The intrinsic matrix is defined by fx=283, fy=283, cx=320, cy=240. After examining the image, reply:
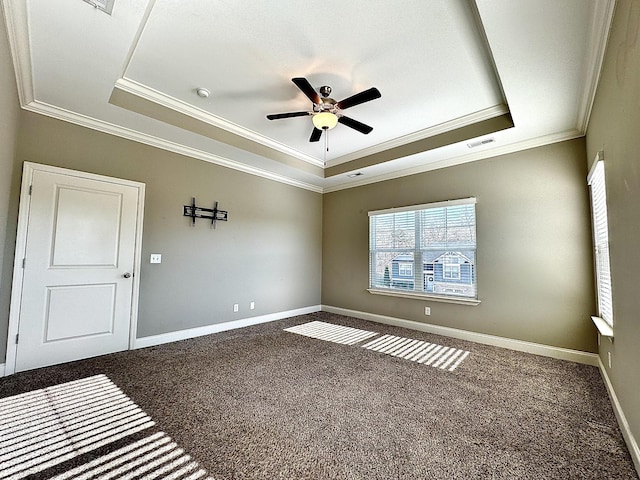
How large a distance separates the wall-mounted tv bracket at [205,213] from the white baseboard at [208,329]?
5.07 ft

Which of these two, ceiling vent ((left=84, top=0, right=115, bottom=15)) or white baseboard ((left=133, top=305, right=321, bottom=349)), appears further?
white baseboard ((left=133, top=305, right=321, bottom=349))

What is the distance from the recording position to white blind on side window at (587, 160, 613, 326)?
97.1 inches

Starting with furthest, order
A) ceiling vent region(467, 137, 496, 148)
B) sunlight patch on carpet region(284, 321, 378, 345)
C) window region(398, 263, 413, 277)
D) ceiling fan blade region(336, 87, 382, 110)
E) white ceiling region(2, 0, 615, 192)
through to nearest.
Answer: window region(398, 263, 413, 277) < sunlight patch on carpet region(284, 321, 378, 345) < ceiling vent region(467, 137, 496, 148) < ceiling fan blade region(336, 87, 382, 110) < white ceiling region(2, 0, 615, 192)

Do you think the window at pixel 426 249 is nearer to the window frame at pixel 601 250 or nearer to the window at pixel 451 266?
the window at pixel 451 266

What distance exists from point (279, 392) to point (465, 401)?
1557 mm

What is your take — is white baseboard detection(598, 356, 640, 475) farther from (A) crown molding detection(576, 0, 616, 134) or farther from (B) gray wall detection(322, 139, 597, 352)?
(A) crown molding detection(576, 0, 616, 134)

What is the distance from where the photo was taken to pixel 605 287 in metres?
2.64

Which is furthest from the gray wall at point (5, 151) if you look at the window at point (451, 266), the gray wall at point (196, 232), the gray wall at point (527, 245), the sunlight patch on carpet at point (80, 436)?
the window at point (451, 266)

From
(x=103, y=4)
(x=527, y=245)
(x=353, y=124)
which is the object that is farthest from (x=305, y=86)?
(x=527, y=245)

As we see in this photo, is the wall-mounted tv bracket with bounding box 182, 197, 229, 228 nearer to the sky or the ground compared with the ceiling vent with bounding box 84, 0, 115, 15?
nearer to the ground

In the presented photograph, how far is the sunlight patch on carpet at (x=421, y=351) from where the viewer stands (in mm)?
3199

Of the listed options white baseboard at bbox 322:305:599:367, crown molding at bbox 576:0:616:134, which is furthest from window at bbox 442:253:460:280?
crown molding at bbox 576:0:616:134

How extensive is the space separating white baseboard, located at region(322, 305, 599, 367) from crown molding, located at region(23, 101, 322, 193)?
3.25 metres

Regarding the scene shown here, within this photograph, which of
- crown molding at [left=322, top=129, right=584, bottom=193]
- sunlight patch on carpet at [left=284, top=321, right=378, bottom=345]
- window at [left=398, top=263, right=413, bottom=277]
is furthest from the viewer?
window at [left=398, top=263, right=413, bottom=277]
